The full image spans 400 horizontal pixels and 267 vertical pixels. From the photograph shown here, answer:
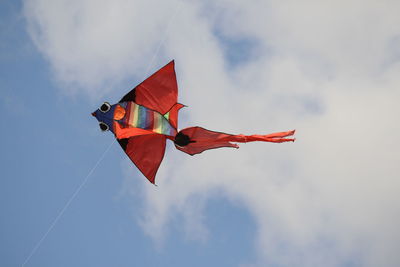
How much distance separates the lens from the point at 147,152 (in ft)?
41.7

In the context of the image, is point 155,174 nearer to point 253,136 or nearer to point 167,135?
point 167,135

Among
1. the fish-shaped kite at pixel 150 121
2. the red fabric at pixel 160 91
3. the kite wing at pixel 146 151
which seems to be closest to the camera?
the fish-shaped kite at pixel 150 121

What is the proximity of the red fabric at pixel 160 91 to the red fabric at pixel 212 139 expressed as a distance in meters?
1.62

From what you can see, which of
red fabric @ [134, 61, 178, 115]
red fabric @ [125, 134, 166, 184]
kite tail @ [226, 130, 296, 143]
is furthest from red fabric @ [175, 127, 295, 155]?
red fabric @ [134, 61, 178, 115]

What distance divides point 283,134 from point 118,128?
539cm

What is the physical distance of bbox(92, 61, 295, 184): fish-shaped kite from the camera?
39.3 ft

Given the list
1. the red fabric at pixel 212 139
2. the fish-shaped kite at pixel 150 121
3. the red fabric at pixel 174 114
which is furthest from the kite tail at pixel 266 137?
the red fabric at pixel 174 114

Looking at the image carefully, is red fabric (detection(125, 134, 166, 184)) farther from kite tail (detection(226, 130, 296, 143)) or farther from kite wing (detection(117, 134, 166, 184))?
kite tail (detection(226, 130, 296, 143))

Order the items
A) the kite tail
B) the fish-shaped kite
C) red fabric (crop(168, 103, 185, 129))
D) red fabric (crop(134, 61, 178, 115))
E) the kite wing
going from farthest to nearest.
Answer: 1. red fabric (crop(134, 61, 178, 115))
2. red fabric (crop(168, 103, 185, 129))
3. the kite wing
4. the fish-shaped kite
5. the kite tail

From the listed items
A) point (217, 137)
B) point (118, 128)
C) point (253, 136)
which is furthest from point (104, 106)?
point (253, 136)

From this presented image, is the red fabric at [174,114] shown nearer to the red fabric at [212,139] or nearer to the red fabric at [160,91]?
the red fabric at [160,91]

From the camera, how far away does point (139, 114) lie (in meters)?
12.6

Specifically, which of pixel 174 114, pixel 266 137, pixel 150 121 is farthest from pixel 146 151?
pixel 266 137

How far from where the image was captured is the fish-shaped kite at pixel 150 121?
Answer: 11984mm
